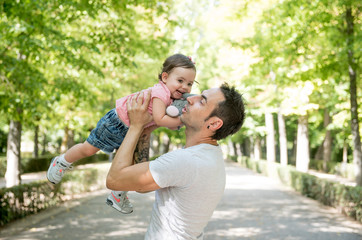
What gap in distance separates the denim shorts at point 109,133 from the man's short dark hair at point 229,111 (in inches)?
30.0

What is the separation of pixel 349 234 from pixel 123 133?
850cm

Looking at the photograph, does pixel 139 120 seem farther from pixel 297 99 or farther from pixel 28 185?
pixel 297 99

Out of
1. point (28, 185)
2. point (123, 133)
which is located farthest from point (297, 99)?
point (123, 133)

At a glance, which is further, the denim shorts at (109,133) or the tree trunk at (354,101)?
the tree trunk at (354,101)

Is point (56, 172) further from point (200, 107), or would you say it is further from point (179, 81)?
point (200, 107)

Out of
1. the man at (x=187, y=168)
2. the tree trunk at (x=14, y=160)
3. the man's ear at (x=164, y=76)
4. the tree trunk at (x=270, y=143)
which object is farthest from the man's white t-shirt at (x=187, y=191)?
the tree trunk at (x=270, y=143)

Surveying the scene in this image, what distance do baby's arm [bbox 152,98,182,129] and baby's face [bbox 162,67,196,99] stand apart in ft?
0.67

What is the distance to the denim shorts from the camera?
314 centimetres

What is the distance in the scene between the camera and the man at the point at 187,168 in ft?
8.23

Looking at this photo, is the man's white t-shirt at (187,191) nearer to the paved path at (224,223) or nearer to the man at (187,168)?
the man at (187,168)

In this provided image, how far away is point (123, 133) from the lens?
10.3 ft

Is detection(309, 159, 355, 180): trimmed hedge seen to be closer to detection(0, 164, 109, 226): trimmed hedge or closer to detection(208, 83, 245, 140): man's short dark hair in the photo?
detection(0, 164, 109, 226): trimmed hedge

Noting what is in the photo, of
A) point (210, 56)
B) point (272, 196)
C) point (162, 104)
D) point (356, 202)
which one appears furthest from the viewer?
point (210, 56)

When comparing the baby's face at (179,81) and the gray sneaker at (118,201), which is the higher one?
the baby's face at (179,81)
